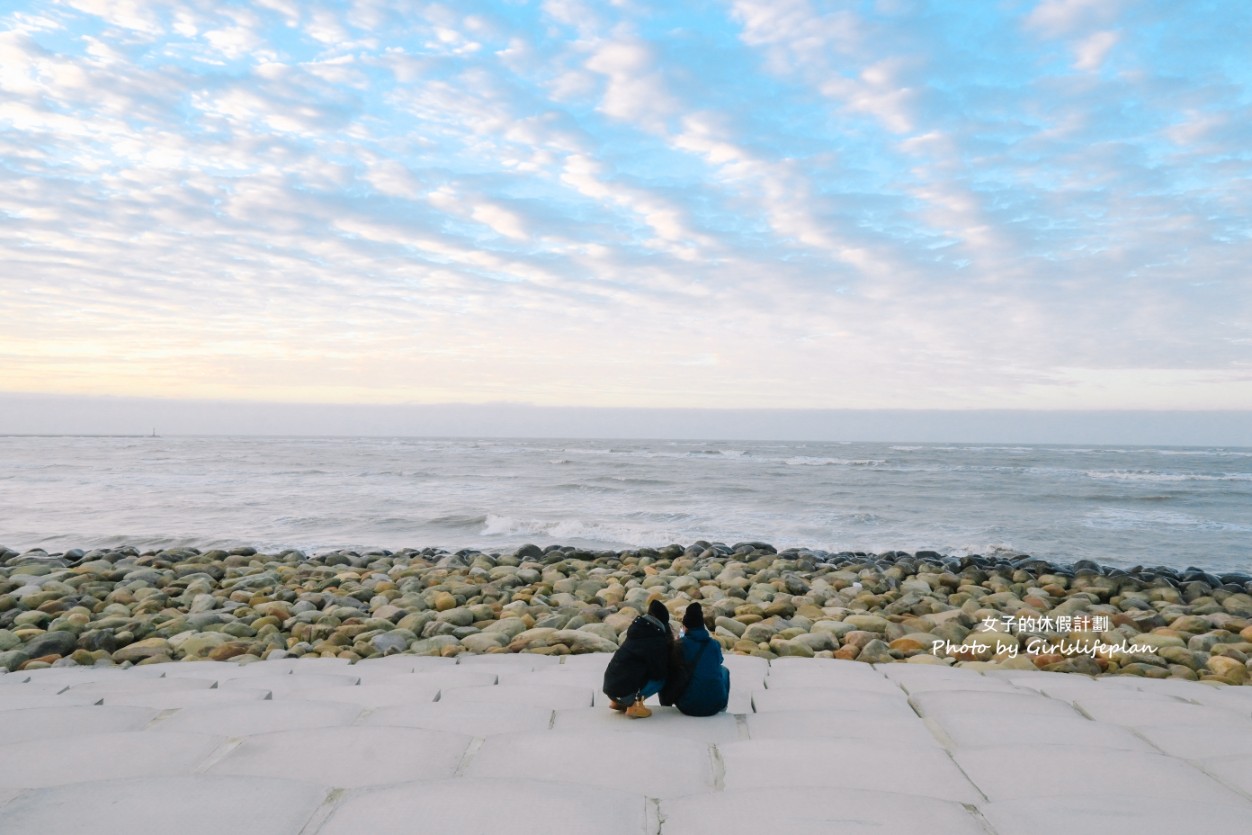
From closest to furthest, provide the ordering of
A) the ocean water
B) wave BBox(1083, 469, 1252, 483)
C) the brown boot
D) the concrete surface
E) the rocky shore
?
1. the concrete surface
2. the brown boot
3. the rocky shore
4. the ocean water
5. wave BBox(1083, 469, 1252, 483)

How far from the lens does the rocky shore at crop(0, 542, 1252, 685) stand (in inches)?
281

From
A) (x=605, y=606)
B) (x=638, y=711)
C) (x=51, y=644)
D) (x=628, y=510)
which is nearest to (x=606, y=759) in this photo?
(x=638, y=711)

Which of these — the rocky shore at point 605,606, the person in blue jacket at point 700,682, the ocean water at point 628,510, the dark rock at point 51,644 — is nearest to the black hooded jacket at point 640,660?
the person in blue jacket at point 700,682

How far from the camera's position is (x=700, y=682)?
172 inches

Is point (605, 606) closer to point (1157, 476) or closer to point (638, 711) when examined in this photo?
point (638, 711)

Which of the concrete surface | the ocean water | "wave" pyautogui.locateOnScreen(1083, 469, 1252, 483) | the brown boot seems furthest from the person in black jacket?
"wave" pyautogui.locateOnScreen(1083, 469, 1252, 483)

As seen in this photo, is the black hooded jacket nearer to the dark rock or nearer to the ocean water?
the dark rock

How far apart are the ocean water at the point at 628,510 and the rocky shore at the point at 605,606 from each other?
286cm

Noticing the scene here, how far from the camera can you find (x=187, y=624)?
801cm

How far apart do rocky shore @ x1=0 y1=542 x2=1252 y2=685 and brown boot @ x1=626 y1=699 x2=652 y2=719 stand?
2.55 m

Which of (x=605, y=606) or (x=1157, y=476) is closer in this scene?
(x=605, y=606)

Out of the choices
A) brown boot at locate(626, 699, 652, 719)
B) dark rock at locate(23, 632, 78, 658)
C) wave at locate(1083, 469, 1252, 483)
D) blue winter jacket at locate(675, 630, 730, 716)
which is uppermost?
blue winter jacket at locate(675, 630, 730, 716)

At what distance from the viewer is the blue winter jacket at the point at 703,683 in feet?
14.3

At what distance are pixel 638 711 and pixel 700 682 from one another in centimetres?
37
